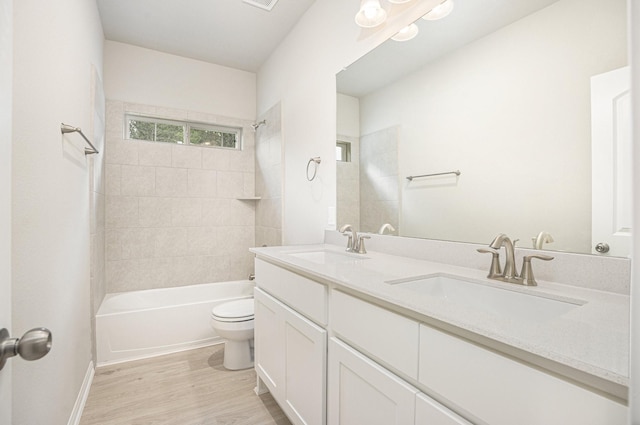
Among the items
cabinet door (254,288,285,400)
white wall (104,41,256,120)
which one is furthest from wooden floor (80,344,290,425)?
white wall (104,41,256,120)

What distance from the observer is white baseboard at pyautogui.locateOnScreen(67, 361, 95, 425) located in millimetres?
1696

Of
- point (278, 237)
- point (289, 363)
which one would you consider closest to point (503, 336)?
point (289, 363)

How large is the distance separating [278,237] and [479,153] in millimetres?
2030

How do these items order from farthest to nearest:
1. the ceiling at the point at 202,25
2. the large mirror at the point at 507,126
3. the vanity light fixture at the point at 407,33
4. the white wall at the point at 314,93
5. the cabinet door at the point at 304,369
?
the ceiling at the point at 202,25
the white wall at the point at 314,93
the vanity light fixture at the point at 407,33
the cabinet door at the point at 304,369
the large mirror at the point at 507,126

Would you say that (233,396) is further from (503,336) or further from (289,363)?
(503,336)

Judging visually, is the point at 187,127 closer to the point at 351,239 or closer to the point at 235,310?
the point at 235,310

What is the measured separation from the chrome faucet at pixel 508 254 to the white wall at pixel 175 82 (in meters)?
3.20

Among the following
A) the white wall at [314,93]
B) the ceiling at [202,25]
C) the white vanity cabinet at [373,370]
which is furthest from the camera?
the ceiling at [202,25]

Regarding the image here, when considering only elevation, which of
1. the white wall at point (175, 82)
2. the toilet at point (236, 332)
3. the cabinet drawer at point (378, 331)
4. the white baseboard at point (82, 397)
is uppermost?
the white wall at point (175, 82)

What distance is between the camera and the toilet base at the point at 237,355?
2.37 m

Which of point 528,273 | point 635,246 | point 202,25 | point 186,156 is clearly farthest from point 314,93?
point 635,246

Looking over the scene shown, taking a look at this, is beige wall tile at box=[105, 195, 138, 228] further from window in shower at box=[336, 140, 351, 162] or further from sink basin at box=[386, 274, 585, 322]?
sink basin at box=[386, 274, 585, 322]

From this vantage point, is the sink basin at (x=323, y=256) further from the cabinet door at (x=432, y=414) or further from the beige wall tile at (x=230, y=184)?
the beige wall tile at (x=230, y=184)

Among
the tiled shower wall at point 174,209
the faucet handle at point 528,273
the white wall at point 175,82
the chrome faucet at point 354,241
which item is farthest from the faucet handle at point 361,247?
the white wall at point 175,82
